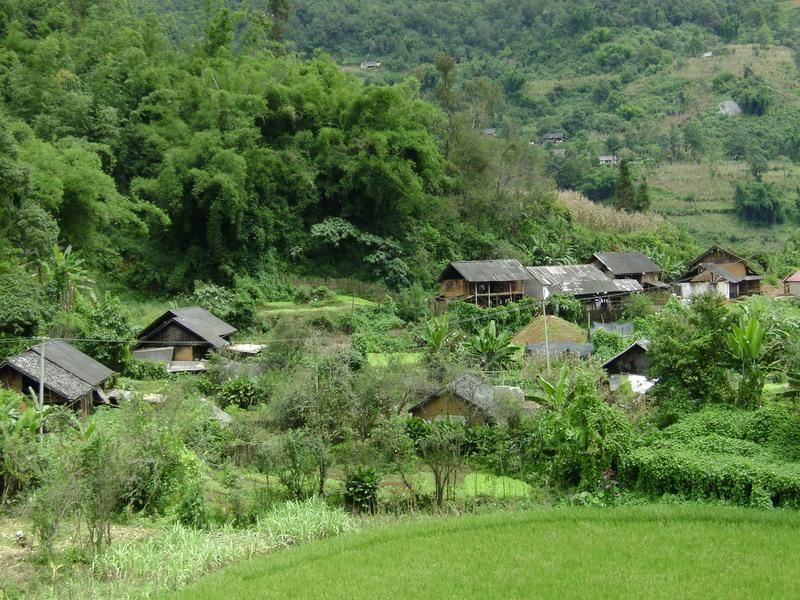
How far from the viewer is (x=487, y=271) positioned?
A: 36531 millimetres

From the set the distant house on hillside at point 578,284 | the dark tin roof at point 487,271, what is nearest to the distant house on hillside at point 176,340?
the dark tin roof at point 487,271

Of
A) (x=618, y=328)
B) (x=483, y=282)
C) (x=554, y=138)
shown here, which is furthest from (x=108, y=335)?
(x=554, y=138)

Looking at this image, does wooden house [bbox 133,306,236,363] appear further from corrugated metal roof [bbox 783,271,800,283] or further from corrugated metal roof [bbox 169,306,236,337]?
corrugated metal roof [bbox 783,271,800,283]

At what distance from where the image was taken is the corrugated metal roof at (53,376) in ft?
67.8

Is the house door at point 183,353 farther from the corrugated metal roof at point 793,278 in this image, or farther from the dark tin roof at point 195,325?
the corrugated metal roof at point 793,278

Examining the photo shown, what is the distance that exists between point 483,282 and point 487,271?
57cm

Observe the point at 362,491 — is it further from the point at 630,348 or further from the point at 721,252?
the point at 721,252

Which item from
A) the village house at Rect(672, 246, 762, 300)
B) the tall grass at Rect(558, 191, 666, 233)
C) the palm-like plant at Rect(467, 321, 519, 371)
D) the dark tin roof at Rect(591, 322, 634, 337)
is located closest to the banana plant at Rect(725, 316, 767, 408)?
the palm-like plant at Rect(467, 321, 519, 371)

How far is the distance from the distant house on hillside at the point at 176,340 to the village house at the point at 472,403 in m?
8.32

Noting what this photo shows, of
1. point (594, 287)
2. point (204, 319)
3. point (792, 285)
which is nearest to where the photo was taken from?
point (204, 319)

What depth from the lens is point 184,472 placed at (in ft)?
50.4

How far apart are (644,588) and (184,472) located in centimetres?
853

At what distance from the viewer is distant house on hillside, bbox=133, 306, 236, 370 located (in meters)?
27.1

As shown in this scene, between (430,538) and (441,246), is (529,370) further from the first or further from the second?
(441,246)
